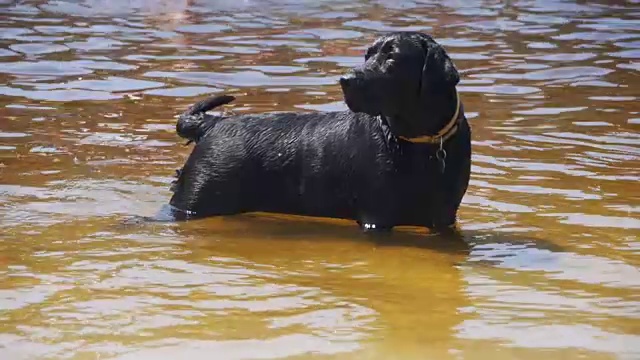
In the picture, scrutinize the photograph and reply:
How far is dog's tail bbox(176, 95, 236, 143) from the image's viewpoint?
22.6ft

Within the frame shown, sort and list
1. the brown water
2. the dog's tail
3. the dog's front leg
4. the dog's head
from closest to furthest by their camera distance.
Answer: the brown water < the dog's head < the dog's front leg < the dog's tail

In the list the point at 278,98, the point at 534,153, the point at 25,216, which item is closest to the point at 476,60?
the point at 278,98

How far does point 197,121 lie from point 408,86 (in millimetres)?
1460

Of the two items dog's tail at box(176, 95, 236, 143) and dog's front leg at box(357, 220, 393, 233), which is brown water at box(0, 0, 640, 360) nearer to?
dog's front leg at box(357, 220, 393, 233)

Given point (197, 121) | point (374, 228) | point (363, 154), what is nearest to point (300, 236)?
point (374, 228)

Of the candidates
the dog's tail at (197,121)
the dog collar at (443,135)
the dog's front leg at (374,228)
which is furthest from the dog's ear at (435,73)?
the dog's tail at (197,121)

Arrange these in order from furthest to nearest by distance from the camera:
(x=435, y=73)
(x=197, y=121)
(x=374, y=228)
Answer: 1. (x=197, y=121)
2. (x=374, y=228)
3. (x=435, y=73)

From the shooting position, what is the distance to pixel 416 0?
63.7 ft

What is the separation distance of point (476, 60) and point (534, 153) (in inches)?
180

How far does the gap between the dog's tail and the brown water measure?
463 millimetres

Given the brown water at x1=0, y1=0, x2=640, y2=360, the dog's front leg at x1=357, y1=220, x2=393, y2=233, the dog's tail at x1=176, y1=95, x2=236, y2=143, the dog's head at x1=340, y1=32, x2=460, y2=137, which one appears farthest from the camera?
the dog's tail at x1=176, y1=95, x2=236, y2=143

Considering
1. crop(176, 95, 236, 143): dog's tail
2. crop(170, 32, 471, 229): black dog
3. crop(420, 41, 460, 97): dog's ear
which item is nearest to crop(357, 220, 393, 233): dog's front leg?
crop(170, 32, 471, 229): black dog

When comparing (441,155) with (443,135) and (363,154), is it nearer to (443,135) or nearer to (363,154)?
(443,135)

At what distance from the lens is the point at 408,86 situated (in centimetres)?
605
